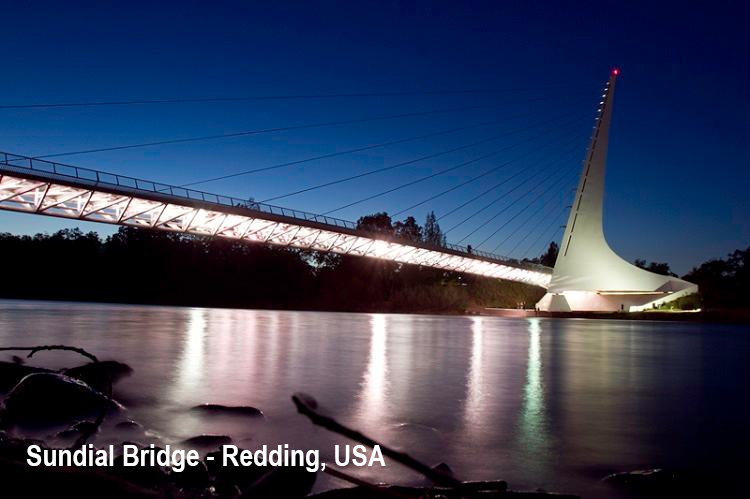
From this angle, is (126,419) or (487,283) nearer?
(126,419)

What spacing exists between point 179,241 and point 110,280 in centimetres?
1077

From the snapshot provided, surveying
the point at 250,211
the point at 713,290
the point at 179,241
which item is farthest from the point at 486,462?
the point at 179,241

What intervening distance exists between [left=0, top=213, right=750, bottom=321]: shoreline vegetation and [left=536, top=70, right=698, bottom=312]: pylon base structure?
16.6 meters

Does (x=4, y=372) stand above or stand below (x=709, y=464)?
above

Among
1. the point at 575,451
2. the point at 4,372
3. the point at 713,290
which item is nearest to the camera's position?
the point at 575,451

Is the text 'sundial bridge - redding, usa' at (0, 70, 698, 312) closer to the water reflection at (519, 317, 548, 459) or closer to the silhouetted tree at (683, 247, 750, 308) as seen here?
the silhouetted tree at (683, 247, 750, 308)

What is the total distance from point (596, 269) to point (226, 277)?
173 feet

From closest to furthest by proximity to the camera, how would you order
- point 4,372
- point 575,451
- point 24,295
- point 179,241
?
point 575,451, point 4,372, point 24,295, point 179,241

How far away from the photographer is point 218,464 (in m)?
2.85

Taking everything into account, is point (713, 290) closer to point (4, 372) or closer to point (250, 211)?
point (250, 211)

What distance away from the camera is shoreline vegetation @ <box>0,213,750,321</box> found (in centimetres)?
7638

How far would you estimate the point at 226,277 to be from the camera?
83.4m

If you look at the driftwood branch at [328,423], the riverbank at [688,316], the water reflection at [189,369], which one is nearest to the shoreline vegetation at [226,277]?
the riverbank at [688,316]

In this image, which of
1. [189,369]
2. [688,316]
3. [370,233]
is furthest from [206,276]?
[189,369]
